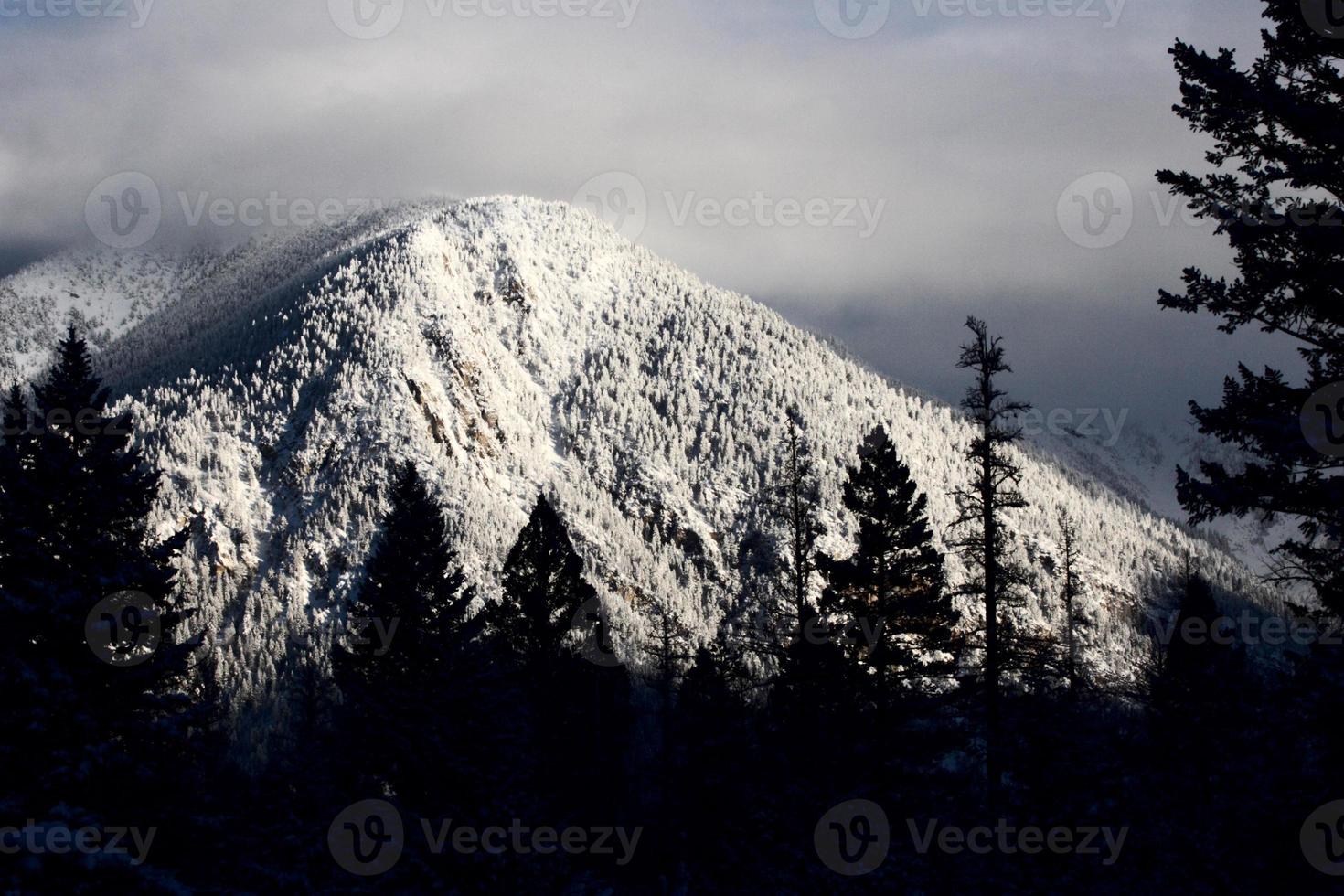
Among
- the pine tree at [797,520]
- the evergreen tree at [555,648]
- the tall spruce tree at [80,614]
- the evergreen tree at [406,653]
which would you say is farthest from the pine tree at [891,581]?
the tall spruce tree at [80,614]

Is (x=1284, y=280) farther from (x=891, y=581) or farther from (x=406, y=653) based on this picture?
(x=406, y=653)

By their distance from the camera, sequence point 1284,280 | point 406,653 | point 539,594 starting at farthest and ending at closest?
point 539,594 → point 406,653 → point 1284,280

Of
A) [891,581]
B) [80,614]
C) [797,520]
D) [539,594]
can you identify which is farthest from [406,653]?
[891,581]

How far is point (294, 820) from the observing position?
15711mm

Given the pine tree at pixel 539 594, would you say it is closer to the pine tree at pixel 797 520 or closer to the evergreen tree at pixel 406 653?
the evergreen tree at pixel 406 653

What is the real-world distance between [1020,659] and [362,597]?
673 inches

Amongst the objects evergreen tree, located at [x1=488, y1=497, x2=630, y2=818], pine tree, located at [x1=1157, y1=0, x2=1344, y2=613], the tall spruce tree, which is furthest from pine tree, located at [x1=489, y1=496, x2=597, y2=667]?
pine tree, located at [x1=1157, y1=0, x2=1344, y2=613]

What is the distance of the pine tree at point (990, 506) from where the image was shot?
19.1 m

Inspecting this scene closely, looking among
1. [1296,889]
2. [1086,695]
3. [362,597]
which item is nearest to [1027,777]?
[1086,695]

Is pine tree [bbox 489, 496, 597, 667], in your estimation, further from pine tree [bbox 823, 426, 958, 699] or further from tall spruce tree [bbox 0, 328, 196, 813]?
tall spruce tree [bbox 0, 328, 196, 813]

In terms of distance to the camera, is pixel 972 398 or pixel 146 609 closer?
pixel 146 609

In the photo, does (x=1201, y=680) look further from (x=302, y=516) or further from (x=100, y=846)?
(x=302, y=516)

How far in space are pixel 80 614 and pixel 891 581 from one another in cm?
1631

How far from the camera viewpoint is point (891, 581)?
881 inches
